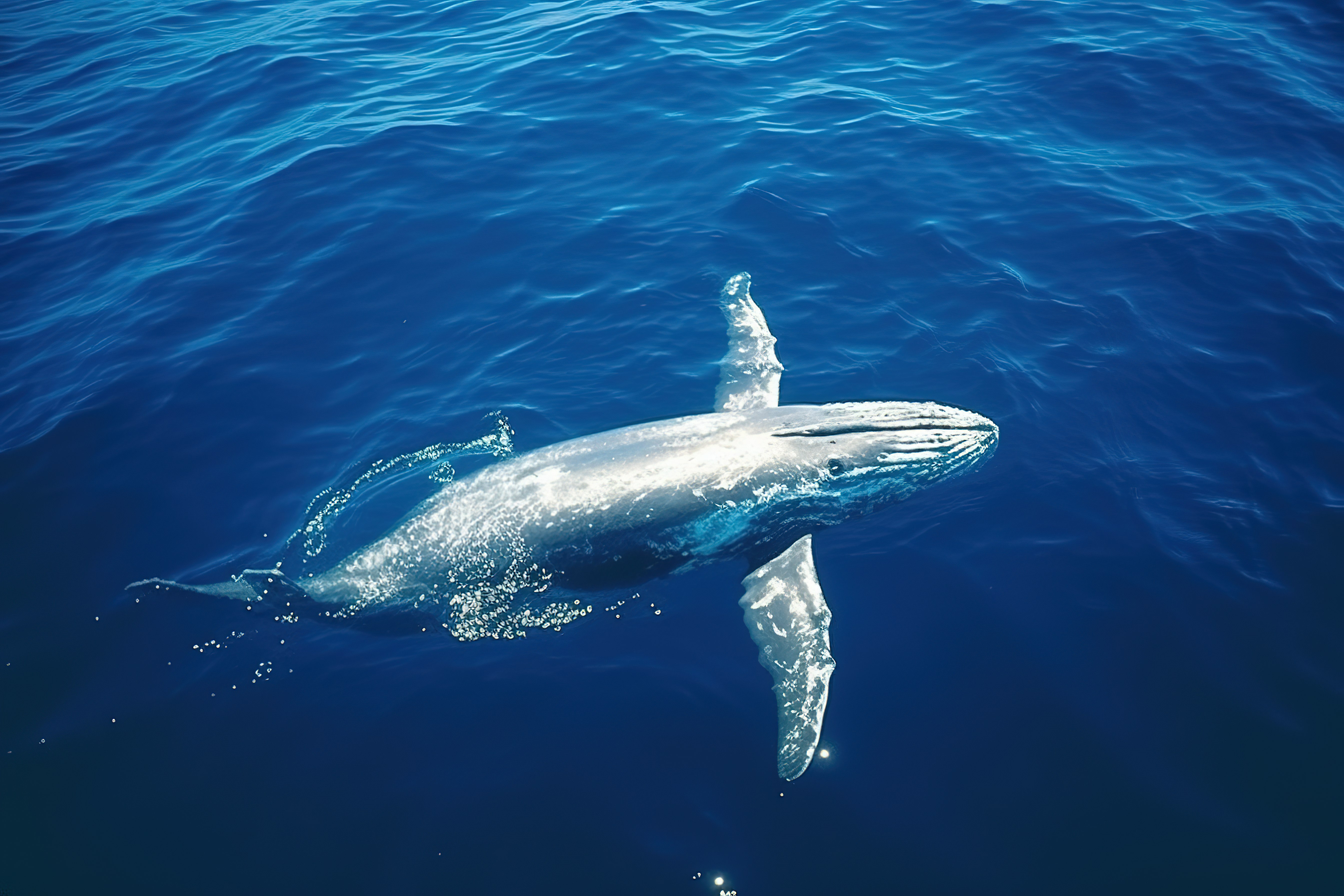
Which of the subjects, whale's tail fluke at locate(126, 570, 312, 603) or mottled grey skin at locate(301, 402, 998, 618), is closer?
whale's tail fluke at locate(126, 570, 312, 603)

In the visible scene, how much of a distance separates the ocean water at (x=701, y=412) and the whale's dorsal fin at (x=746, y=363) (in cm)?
69

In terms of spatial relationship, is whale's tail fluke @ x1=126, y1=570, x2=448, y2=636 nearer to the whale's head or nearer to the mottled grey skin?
the mottled grey skin

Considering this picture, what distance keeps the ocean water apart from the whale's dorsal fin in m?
0.69

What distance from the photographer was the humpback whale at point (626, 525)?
12555 millimetres

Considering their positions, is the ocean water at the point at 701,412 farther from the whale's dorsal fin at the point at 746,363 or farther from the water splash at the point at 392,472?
the whale's dorsal fin at the point at 746,363

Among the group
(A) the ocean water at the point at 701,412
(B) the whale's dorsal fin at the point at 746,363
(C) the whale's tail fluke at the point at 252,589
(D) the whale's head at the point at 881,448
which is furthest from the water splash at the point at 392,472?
(D) the whale's head at the point at 881,448

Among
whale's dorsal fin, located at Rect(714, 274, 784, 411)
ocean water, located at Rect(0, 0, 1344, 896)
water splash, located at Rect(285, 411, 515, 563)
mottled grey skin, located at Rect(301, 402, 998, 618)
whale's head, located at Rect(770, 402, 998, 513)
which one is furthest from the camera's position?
whale's dorsal fin, located at Rect(714, 274, 784, 411)

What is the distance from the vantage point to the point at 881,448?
1352cm

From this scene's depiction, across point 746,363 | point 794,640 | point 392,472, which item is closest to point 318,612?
point 392,472

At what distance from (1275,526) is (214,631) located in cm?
1786

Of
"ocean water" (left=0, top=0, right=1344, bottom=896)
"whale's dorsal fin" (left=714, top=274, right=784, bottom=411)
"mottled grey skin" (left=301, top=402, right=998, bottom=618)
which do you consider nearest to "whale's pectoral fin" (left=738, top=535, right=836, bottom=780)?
"ocean water" (left=0, top=0, right=1344, bottom=896)

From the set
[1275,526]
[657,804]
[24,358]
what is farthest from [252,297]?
[1275,526]

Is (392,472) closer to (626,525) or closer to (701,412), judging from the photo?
(626,525)

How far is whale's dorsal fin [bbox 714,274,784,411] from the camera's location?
49.2 ft
